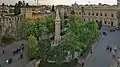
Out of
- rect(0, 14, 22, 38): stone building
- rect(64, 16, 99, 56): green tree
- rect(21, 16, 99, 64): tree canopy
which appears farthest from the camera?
rect(0, 14, 22, 38): stone building

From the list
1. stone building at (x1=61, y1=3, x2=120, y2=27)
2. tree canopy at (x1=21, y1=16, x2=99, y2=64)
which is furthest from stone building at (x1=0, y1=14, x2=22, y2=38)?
stone building at (x1=61, y1=3, x2=120, y2=27)

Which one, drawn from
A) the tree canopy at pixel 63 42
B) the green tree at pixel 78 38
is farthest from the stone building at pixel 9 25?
the green tree at pixel 78 38

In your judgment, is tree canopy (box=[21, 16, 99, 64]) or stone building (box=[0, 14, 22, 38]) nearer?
tree canopy (box=[21, 16, 99, 64])

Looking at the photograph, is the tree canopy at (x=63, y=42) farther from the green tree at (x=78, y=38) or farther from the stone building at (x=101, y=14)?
the stone building at (x=101, y=14)

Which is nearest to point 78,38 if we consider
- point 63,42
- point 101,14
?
point 63,42

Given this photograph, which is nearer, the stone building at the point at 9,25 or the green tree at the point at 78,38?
the green tree at the point at 78,38

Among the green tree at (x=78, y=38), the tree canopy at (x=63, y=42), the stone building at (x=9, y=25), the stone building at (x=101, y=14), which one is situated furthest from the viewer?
the stone building at (x=101, y=14)

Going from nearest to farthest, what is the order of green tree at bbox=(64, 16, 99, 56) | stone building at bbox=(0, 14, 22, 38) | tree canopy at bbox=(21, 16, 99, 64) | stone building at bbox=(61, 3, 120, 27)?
tree canopy at bbox=(21, 16, 99, 64) < green tree at bbox=(64, 16, 99, 56) < stone building at bbox=(0, 14, 22, 38) < stone building at bbox=(61, 3, 120, 27)

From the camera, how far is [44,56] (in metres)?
26.0

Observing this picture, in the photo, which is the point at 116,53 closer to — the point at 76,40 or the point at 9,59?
the point at 76,40

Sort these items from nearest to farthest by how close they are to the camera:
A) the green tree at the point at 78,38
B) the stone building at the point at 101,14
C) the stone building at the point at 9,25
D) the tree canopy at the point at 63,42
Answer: the tree canopy at the point at 63,42
the green tree at the point at 78,38
the stone building at the point at 9,25
the stone building at the point at 101,14

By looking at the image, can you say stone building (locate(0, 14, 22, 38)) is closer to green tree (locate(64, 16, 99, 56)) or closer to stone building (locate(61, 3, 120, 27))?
green tree (locate(64, 16, 99, 56))

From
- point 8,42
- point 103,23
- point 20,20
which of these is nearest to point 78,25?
point 8,42

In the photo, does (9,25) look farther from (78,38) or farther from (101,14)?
(101,14)
